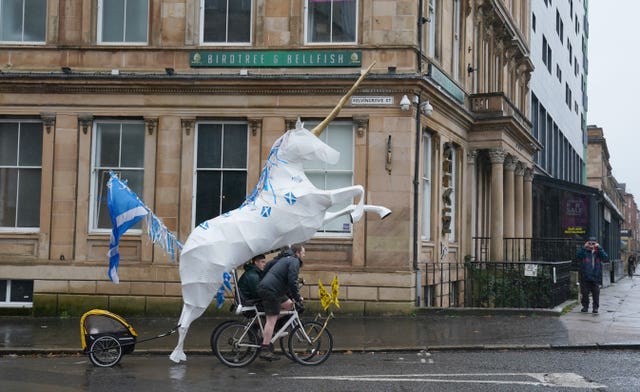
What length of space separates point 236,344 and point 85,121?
9946 millimetres

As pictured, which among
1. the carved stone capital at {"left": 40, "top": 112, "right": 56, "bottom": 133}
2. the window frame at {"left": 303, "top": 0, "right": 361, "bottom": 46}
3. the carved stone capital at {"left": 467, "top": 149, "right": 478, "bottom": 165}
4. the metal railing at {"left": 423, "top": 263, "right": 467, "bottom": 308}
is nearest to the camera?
the window frame at {"left": 303, "top": 0, "right": 361, "bottom": 46}

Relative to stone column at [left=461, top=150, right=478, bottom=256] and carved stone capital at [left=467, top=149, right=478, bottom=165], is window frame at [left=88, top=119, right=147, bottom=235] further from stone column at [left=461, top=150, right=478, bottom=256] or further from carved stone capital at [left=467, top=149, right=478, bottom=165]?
carved stone capital at [left=467, top=149, right=478, bottom=165]

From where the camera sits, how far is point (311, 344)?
41.4ft

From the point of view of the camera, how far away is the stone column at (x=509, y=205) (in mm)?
28672

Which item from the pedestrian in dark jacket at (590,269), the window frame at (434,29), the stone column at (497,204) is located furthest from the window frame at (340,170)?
the stone column at (497,204)

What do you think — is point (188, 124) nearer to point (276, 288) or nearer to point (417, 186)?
point (417, 186)

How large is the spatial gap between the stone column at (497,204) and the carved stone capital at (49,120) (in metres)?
13.2

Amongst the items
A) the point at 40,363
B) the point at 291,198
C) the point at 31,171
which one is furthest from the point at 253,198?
the point at 31,171

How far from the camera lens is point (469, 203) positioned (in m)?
26.6

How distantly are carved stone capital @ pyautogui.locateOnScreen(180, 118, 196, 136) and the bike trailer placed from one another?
26.7 ft

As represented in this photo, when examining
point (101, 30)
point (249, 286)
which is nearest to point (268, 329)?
point (249, 286)

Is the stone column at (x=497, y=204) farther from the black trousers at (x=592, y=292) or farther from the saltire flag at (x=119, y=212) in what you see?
the saltire flag at (x=119, y=212)

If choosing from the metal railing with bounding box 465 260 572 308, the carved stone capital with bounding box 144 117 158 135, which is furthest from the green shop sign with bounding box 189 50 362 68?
the metal railing with bounding box 465 260 572 308

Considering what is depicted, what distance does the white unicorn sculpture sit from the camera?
504 inches
